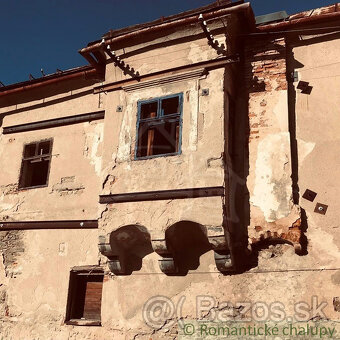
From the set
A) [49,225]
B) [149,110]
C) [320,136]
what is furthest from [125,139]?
[320,136]

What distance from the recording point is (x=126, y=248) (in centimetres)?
760

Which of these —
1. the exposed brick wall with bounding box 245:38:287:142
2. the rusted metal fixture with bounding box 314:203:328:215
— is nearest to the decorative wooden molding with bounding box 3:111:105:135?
the exposed brick wall with bounding box 245:38:287:142

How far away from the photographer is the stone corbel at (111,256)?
730 cm

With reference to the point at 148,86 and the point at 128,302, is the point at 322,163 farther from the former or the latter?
the point at 128,302

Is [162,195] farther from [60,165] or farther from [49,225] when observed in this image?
[60,165]

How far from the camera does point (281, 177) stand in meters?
6.98

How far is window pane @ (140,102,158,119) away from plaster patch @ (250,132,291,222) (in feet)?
6.55

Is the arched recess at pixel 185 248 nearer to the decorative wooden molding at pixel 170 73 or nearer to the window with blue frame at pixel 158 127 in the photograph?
the window with blue frame at pixel 158 127

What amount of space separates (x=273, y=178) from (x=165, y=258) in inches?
85.8

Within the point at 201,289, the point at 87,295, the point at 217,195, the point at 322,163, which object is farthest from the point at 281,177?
the point at 87,295

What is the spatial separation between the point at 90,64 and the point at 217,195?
4.26 metres

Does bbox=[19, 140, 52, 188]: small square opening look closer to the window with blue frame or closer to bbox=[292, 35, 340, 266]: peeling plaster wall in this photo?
the window with blue frame

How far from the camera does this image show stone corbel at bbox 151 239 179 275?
6.91m

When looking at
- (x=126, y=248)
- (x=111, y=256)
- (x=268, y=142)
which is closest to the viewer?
(x=268, y=142)
